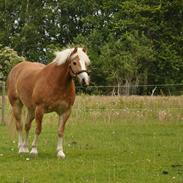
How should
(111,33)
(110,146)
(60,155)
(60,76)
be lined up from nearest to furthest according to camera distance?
(60,155), (60,76), (110,146), (111,33)

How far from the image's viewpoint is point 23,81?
11.5m

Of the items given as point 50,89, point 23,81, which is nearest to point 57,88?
point 50,89

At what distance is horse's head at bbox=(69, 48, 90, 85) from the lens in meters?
9.97

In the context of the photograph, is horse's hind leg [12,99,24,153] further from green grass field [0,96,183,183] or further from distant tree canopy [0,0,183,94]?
distant tree canopy [0,0,183,94]

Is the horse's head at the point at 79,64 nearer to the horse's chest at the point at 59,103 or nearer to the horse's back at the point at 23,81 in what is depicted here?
the horse's chest at the point at 59,103

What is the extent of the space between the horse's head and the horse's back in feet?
3.80

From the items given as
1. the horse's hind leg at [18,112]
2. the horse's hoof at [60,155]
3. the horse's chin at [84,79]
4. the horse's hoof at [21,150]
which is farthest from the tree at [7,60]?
the horse's chin at [84,79]

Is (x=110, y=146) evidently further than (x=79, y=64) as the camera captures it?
Yes

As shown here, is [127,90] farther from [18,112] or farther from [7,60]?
[18,112]

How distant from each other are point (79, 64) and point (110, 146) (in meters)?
2.86

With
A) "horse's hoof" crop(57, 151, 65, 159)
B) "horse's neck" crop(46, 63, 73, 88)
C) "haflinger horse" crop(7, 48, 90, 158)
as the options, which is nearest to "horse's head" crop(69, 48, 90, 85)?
"haflinger horse" crop(7, 48, 90, 158)

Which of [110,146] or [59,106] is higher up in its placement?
[59,106]

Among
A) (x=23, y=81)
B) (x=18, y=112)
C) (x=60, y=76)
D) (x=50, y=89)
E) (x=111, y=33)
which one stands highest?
(x=111, y=33)

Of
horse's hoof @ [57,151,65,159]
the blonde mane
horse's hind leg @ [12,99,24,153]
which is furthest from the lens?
horse's hind leg @ [12,99,24,153]
